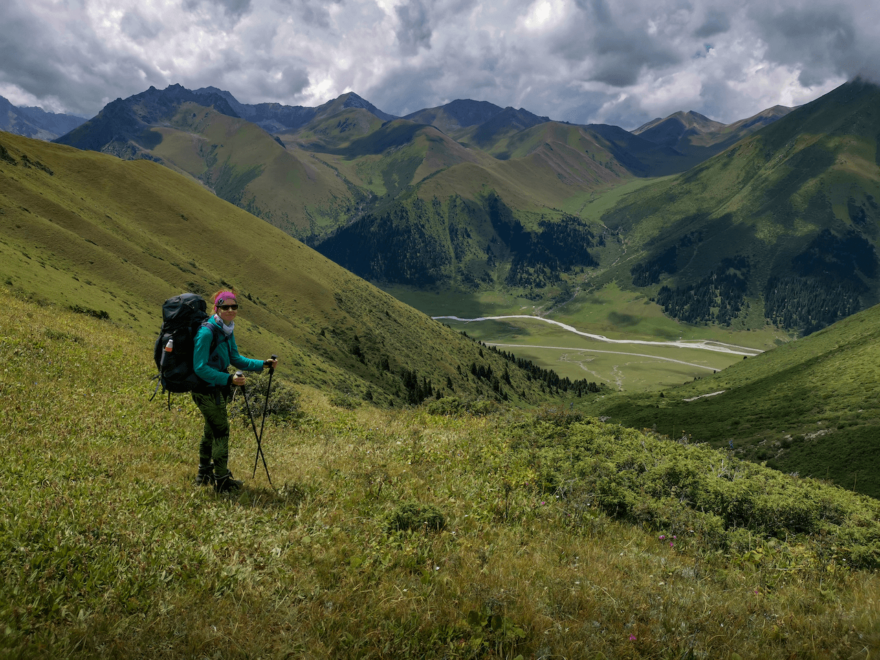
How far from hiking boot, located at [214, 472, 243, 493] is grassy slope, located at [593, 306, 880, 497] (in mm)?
Answer: 19124

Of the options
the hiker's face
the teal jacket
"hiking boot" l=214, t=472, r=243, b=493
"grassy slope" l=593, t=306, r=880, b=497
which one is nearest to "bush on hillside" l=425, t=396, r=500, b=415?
"grassy slope" l=593, t=306, r=880, b=497

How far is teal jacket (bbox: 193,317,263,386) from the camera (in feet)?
24.5

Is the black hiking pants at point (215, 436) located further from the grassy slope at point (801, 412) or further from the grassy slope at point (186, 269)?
the grassy slope at point (186, 269)

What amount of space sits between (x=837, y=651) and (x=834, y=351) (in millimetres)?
76599

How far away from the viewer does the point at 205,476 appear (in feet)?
26.1

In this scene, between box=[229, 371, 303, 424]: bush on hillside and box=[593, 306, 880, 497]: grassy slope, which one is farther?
box=[593, 306, 880, 497]: grassy slope

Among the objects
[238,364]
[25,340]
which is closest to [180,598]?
[238,364]

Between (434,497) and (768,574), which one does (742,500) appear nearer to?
(768,574)

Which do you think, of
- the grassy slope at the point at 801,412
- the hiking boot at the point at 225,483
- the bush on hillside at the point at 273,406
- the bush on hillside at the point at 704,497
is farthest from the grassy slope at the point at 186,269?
the grassy slope at the point at 801,412

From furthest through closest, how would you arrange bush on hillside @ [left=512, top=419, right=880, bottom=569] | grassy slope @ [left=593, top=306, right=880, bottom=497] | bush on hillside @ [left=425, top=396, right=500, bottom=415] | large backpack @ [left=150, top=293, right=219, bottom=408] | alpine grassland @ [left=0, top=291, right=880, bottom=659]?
grassy slope @ [left=593, top=306, right=880, bottom=497]
bush on hillside @ [left=425, top=396, right=500, bottom=415]
bush on hillside @ [left=512, top=419, right=880, bottom=569]
large backpack @ [left=150, top=293, right=219, bottom=408]
alpine grassland @ [left=0, top=291, right=880, bottom=659]

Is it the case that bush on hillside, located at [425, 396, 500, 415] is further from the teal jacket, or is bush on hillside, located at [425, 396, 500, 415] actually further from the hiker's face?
the hiker's face

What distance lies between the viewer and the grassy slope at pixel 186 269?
52.7 metres

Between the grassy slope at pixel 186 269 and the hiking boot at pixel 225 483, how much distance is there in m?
33.9

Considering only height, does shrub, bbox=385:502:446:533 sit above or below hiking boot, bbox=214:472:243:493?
above
